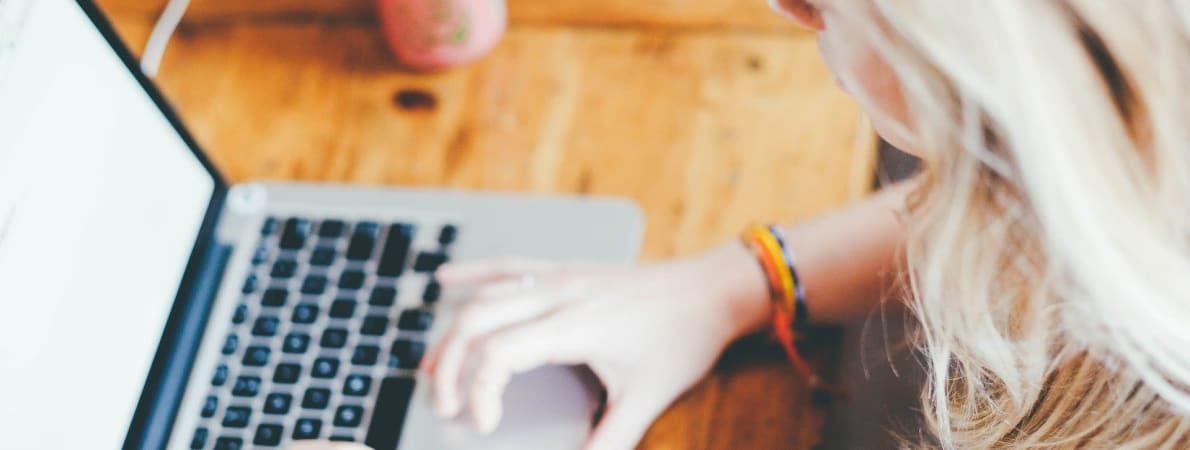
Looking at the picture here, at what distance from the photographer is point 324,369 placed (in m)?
0.62

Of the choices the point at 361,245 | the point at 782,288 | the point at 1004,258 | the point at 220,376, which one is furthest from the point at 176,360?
the point at 1004,258

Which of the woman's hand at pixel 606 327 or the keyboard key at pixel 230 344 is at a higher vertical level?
the woman's hand at pixel 606 327

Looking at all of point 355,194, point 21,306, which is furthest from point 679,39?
point 21,306

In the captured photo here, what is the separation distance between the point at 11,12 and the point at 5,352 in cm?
17

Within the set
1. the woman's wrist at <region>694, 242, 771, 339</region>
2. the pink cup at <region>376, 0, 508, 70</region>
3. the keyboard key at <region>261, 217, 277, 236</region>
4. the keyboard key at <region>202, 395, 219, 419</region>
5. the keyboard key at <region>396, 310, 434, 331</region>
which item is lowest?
the keyboard key at <region>202, 395, 219, 419</region>

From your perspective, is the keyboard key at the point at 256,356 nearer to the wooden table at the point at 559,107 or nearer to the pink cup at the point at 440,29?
the wooden table at the point at 559,107

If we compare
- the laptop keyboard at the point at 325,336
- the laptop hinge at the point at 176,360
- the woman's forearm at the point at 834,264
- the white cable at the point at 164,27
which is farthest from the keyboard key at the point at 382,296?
the white cable at the point at 164,27

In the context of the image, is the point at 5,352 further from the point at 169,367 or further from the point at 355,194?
the point at 355,194

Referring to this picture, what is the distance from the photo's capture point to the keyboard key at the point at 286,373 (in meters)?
0.61

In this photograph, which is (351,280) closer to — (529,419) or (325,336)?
(325,336)

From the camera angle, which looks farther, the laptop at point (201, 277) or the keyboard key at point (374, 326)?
the keyboard key at point (374, 326)

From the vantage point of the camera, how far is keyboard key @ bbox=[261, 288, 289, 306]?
25.6 inches

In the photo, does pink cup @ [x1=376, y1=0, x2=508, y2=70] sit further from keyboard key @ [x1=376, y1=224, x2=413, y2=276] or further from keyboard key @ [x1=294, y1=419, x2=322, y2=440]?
keyboard key @ [x1=294, y1=419, x2=322, y2=440]

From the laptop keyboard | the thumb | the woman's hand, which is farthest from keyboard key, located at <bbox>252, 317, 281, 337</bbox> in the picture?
the thumb
